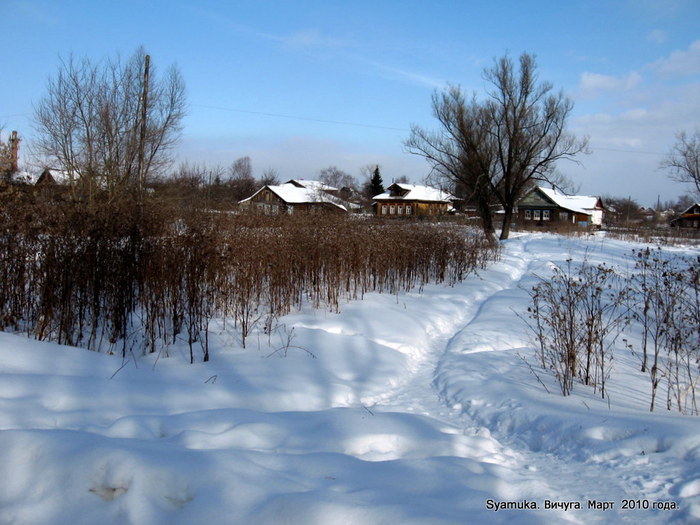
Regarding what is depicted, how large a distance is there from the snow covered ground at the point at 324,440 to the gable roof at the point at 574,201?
53.6 meters

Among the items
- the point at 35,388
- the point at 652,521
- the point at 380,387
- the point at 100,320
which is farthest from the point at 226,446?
the point at 100,320

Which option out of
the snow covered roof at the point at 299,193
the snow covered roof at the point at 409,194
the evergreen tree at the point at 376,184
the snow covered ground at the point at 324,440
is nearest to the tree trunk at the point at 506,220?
the snow covered roof at the point at 299,193

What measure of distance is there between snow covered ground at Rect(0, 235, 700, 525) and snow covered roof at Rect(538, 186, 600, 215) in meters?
55.0

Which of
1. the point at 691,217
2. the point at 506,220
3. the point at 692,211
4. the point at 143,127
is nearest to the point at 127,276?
the point at 143,127

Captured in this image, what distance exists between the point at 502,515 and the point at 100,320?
4919 mm

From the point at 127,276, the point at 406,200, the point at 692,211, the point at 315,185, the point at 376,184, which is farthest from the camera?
the point at 376,184

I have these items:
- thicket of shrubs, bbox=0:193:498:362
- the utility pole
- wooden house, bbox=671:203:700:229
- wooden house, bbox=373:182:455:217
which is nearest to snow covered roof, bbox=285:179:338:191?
wooden house, bbox=373:182:455:217

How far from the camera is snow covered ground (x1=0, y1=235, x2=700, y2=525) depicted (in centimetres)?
220

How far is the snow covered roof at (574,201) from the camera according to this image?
56.4 meters

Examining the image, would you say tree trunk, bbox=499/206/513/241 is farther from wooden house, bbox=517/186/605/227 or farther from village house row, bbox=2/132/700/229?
wooden house, bbox=517/186/605/227

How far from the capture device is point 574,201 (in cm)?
6262

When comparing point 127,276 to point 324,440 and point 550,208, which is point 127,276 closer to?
point 324,440

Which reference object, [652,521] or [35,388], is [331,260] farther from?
[652,521]

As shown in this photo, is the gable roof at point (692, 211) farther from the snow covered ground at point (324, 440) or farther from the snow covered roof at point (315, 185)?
the snow covered ground at point (324, 440)
